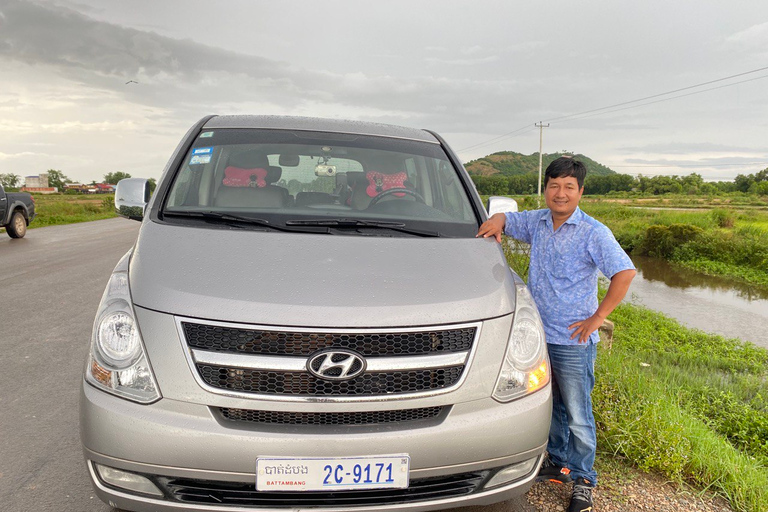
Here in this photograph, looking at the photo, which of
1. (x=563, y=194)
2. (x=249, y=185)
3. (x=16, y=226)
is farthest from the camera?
(x=16, y=226)

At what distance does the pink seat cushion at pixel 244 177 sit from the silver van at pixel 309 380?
2.26ft

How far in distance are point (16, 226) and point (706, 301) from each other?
1881 centimetres

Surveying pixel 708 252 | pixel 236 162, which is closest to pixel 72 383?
pixel 236 162

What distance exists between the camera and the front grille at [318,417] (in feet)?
6.44

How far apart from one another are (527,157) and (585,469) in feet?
565

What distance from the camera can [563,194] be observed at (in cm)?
277

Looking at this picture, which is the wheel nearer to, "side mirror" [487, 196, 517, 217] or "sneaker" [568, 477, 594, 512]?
"side mirror" [487, 196, 517, 217]

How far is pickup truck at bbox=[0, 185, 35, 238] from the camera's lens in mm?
13854

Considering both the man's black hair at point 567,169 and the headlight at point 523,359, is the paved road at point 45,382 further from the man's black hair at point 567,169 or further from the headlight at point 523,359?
the man's black hair at point 567,169

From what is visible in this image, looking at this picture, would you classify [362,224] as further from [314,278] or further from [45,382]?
[45,382]

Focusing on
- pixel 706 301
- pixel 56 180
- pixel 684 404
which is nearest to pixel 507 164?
pixel 56 180

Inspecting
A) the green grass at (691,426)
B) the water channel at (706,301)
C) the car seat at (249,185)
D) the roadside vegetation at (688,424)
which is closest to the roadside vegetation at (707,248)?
the water channel at (706,301)

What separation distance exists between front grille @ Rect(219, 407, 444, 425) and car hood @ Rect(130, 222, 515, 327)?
1.02ft

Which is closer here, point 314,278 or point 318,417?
point 318,417
